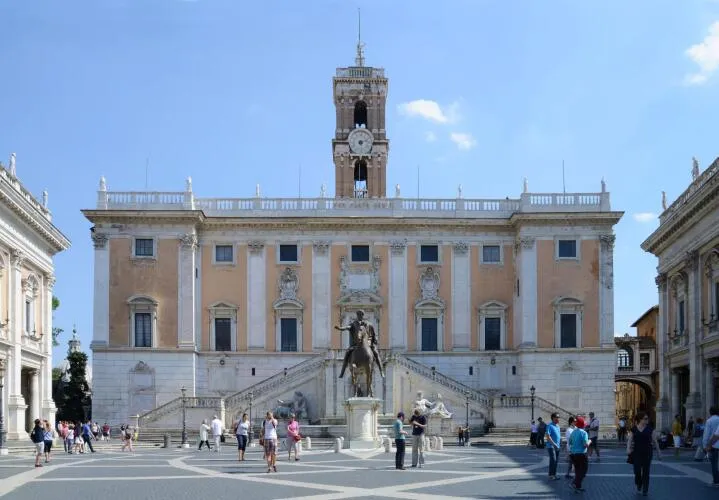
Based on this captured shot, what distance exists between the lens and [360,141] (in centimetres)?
6969

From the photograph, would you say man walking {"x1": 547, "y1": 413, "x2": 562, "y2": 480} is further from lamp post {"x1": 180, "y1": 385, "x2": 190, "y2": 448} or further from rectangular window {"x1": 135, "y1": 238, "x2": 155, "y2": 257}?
rectangular window {"x1": 135, "y1": 238, "x2": 155, "y2": 257}

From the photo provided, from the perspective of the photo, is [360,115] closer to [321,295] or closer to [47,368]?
[321,295]

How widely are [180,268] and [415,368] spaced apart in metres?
14.0

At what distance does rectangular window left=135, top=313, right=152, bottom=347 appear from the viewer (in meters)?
60.7

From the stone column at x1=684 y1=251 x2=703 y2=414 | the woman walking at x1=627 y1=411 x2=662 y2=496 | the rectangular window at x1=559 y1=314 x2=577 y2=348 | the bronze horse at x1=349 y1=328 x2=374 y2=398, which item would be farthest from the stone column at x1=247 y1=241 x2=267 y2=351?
the woman walking at x1=627 y1=411 x2=662 y2=496

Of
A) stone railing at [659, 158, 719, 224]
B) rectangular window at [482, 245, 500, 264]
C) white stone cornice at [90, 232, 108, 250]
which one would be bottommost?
rectangular window at [482, 245, 500, 264]

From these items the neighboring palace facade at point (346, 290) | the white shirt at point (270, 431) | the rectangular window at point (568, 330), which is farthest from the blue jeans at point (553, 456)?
the rectangular window at point (568, 330)

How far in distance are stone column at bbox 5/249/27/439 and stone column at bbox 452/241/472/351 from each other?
24211mm

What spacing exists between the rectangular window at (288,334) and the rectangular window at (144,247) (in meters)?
8.12

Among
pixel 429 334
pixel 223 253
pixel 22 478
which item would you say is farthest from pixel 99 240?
pixel 22 478

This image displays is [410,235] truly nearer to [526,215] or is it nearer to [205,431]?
[526,215]

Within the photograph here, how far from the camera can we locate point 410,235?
206 feet

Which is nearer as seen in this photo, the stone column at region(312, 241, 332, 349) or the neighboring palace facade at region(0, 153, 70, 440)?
the neighboring palace facade at region(0, 153, 70, 440)

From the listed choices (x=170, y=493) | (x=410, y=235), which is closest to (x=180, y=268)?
(x=410, y=235)
